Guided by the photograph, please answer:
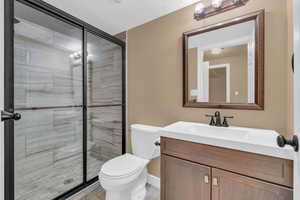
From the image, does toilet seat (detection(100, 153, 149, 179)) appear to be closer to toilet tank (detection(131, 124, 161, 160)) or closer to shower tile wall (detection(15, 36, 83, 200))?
toilet tank (detection(131, 124, 161, 160))

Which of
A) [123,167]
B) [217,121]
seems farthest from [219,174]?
[123,167]

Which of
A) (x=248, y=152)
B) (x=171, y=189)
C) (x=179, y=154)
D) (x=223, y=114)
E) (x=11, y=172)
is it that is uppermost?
(x=223, y=114)

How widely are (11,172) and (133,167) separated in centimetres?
103

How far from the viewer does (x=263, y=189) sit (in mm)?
902

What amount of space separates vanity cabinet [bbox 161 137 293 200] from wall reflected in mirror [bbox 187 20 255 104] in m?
0.60

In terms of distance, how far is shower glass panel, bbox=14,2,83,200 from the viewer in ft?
4.51

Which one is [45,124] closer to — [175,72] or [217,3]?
[175,72]

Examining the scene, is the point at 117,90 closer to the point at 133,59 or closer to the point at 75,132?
the point at 133,59

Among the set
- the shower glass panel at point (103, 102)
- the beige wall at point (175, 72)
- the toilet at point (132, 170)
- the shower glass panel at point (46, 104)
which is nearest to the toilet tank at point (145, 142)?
the toilet at point (132, 170)

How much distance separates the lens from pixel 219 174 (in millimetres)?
1037

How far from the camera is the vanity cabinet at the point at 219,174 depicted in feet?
A: 2.87

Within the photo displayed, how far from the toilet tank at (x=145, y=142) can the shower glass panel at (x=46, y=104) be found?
2.23 feet

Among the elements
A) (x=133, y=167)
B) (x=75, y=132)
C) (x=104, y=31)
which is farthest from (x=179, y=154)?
(x=104, y=31)

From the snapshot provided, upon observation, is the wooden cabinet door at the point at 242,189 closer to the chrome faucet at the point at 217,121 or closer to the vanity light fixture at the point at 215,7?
the chrome faucet at the point at 217,121
